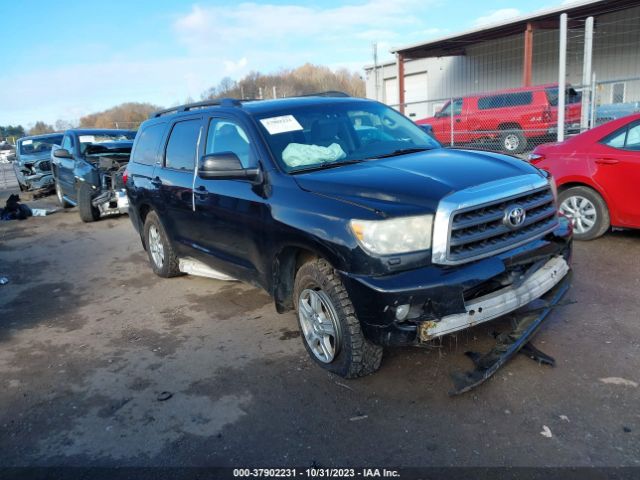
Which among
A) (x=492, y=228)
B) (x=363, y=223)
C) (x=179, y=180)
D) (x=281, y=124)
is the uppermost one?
(x=281, y=124)

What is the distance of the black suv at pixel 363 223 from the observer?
3016 mm

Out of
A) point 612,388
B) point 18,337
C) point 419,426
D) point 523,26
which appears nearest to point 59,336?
point 18,337

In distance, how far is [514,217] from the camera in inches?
128

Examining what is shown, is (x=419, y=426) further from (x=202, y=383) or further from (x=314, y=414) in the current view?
(x=202, y=383)

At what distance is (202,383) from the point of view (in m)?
3.72

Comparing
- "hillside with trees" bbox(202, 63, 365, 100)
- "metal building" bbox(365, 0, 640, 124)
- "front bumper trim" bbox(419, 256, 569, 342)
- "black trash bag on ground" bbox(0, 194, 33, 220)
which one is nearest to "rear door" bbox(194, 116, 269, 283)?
"front bumper trim" bbox(419, 256, 569, 342)

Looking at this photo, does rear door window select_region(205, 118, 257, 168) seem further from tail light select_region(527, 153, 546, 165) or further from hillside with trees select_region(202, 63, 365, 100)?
hillside with trees select_region(202, 63, 365, 100)

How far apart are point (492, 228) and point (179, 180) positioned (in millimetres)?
3146

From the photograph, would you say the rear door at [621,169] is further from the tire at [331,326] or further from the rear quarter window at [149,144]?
the rear quarter window at [149,144]

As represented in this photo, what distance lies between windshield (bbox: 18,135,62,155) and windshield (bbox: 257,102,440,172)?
1500cm

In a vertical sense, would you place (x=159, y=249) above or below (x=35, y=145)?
below

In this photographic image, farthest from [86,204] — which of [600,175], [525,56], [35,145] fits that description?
[525,56]

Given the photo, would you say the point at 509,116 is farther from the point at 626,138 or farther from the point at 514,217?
the point at 514,217

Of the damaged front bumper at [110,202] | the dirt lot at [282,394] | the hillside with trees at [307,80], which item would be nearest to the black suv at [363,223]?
the dirt lot at [282,394]
